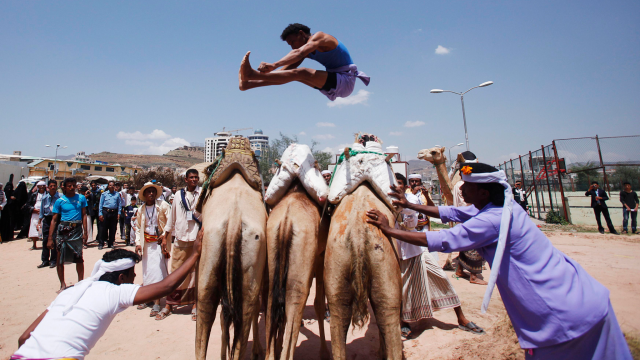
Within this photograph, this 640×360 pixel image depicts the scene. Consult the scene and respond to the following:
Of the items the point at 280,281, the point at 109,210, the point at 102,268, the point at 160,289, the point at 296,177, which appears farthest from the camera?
the point at 109,210

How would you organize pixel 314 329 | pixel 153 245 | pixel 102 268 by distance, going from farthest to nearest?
pixel 153 245 → pixel 314 329 → pixel 102 268

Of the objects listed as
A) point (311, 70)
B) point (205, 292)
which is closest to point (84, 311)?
point (205, 292)

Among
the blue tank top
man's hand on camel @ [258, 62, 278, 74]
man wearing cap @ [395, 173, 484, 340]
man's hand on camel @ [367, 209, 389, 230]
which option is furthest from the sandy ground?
the blue tank top

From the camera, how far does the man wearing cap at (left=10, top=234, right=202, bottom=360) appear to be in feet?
6.71

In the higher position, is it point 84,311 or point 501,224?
point 501,224

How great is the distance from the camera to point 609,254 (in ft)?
30.4

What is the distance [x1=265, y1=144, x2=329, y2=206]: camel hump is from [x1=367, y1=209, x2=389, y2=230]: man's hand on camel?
685 mm

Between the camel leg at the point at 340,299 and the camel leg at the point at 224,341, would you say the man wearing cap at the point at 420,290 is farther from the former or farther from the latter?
the camel leg at the point at 224,341

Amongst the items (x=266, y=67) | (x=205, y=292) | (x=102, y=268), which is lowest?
(x=205, y=292)

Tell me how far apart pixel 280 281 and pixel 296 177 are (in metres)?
1.14

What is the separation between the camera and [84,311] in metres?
2.21

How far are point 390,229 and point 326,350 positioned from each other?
92.8 inches

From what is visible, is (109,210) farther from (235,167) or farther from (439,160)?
(439,160)

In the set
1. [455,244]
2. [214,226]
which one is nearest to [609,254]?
[455,244]
